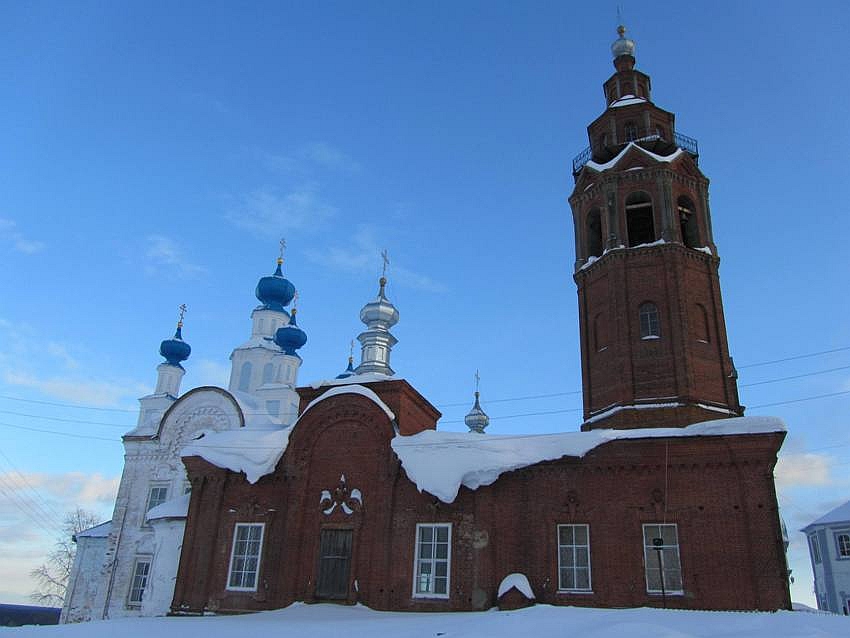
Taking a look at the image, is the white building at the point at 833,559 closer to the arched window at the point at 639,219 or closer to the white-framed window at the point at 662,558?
the arched window at the point at 639,219

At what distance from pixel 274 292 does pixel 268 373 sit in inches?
166

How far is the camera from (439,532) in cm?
1507

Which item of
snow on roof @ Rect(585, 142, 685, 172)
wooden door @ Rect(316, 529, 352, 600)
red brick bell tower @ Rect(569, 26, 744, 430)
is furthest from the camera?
snow on roof @ Rect(585, 142, 685, 172)

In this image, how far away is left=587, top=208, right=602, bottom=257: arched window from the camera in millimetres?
18578

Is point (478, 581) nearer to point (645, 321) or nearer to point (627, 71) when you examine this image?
point (645, 321)

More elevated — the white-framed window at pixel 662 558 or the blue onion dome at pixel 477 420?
the blue onion dome at pixel 477 420

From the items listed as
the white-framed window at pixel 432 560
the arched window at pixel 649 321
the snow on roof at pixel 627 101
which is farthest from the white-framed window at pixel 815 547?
the white-framed window at pixel 432 560

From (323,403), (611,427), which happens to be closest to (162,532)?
(323,403)

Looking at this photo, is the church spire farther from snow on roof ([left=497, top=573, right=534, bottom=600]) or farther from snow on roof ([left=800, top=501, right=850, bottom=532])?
snow on roof ([left=800, top=501, right=850, bottom=532])

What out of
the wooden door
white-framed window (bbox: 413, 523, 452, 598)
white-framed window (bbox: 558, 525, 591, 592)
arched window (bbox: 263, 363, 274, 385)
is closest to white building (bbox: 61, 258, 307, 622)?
arched window (bbox: 263, 363, 274, 385)

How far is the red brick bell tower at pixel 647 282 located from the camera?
15750 mm

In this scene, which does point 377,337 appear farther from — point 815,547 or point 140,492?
point 815,547

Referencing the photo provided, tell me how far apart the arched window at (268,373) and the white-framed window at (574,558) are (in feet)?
70.3

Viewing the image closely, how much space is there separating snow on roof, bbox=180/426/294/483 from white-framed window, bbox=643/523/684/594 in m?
8.60
